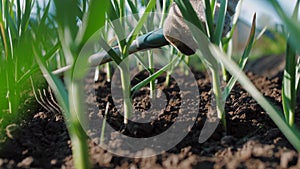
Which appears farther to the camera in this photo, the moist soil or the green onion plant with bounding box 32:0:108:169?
the moist soil

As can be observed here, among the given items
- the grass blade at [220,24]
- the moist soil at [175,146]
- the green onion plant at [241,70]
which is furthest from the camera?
the grass blade at [220,24]

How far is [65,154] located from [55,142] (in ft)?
0.27

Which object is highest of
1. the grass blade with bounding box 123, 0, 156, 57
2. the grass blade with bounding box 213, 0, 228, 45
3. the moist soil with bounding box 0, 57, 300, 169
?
the grass blade with bounding box 123, 0, 156, 57

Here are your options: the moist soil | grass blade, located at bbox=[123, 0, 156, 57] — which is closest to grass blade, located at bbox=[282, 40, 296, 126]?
the moist soil

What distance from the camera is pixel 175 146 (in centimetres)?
65

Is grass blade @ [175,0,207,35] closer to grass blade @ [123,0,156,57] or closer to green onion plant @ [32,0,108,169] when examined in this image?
grass blade @ [123,0,156,57]

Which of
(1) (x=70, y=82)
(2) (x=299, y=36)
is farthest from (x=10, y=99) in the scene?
(2) (x=299, y=36)

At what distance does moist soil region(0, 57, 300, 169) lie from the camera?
556mm

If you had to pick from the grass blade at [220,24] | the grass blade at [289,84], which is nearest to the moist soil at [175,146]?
the grass blade at [289,84]

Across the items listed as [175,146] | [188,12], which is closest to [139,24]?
[188,12]

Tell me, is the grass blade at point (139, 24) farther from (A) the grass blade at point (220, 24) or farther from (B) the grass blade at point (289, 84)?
(B) the grass blade at point (289, 84)

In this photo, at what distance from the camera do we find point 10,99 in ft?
2.75

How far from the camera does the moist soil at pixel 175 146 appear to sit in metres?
0.56

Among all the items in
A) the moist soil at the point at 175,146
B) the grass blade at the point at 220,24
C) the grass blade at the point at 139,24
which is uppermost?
the grass blade at the point at 139,24
